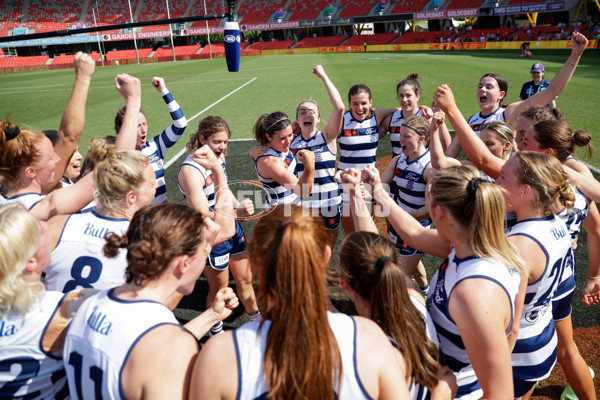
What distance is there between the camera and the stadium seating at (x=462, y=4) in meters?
50.3

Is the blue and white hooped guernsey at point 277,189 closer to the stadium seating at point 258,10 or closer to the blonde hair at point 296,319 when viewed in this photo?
the blonde hair at point 296,319

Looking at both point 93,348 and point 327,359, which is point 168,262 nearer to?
point 93,348

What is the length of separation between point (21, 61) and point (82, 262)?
66638mm

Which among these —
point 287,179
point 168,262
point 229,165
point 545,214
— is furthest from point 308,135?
point 229,165

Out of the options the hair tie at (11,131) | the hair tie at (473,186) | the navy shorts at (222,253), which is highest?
the hair tie at (11,131)

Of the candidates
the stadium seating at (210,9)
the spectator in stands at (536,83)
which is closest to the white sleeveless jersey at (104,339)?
the spectator in stands at (536,83)

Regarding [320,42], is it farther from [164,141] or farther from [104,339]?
[104,339]

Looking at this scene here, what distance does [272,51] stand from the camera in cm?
5569

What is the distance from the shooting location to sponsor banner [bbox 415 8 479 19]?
48.7 meters

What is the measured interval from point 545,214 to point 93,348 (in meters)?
2.57

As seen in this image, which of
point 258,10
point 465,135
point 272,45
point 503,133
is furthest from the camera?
point 258,10

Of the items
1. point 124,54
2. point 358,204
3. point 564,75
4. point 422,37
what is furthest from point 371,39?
point 358,204

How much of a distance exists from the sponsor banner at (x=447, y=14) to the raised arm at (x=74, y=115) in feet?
180

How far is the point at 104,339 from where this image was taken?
5.39 ft
